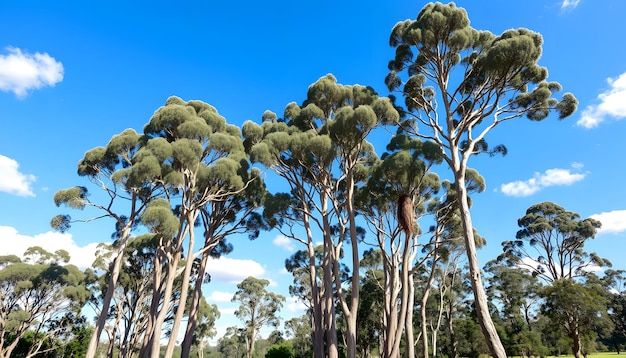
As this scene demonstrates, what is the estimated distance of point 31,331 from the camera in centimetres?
3203

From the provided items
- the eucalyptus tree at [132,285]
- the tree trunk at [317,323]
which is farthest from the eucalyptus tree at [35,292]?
the tree trunk at [317,323]

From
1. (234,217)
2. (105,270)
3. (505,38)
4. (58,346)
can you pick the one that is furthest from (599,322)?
(58,346)

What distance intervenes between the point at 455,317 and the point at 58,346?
38154mm

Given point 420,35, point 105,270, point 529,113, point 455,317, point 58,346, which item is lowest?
point 58,346

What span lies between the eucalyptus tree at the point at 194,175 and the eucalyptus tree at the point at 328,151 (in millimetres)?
1651

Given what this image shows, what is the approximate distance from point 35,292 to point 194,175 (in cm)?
1911

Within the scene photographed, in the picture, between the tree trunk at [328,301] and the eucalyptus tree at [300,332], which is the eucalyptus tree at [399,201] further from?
the eucalyptus tree at [300,332]

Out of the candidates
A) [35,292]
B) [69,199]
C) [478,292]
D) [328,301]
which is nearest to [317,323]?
[328,301]

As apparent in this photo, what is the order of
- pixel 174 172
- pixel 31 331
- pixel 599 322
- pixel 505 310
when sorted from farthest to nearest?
1. pixel 505 310
2. pixel 31 331
3. pixel 599 322
4. pixel 174 172

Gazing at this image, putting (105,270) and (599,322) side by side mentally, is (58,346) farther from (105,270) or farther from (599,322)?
(599,322)

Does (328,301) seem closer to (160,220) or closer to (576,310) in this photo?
(160,220)

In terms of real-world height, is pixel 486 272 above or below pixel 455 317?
above

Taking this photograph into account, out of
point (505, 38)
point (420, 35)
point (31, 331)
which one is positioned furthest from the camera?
point (31, 331)

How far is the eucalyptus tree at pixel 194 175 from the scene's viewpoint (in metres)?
15.0
